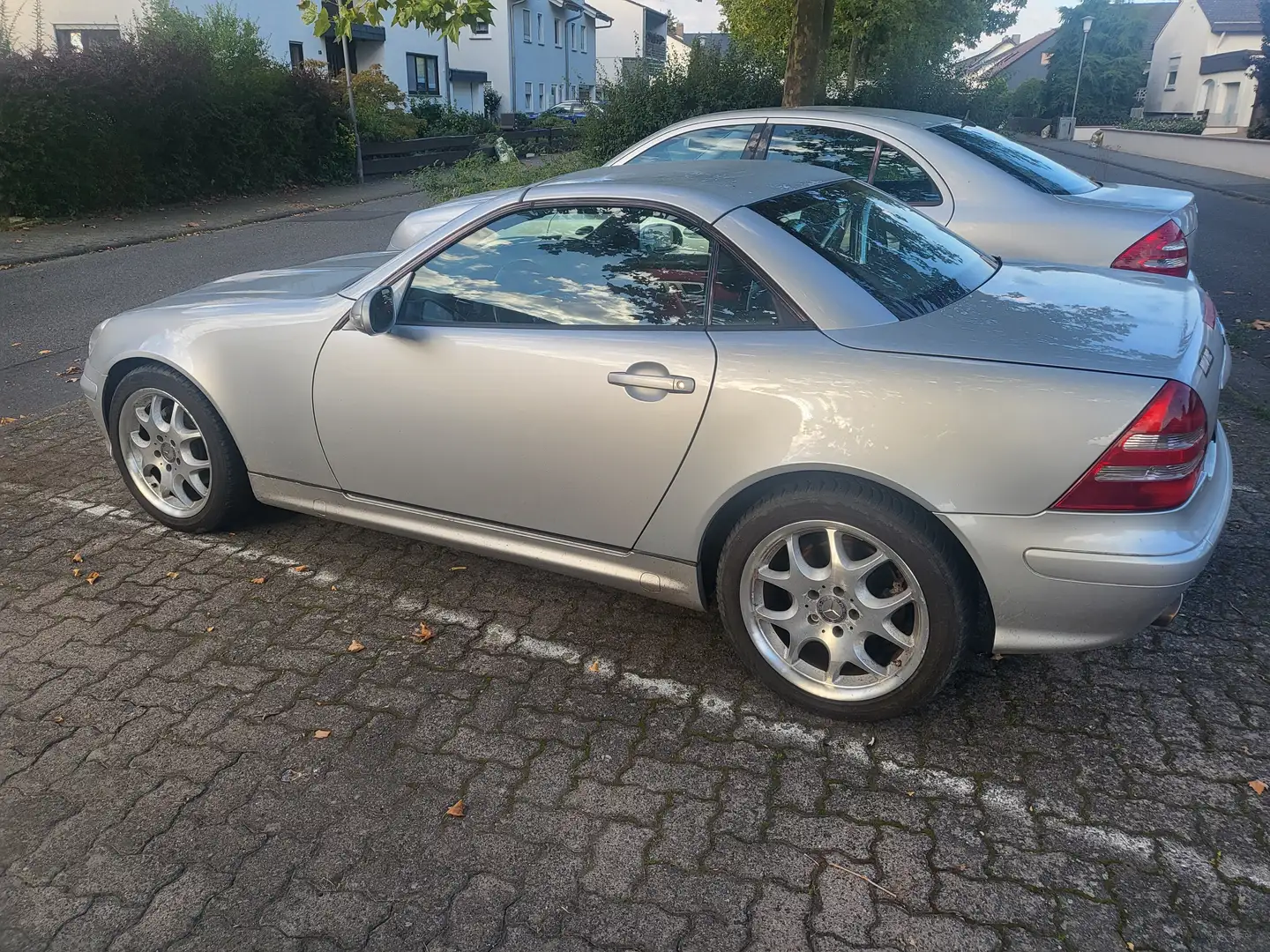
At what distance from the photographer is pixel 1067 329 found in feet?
9.75

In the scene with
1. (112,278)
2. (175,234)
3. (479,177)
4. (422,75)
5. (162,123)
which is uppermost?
(422,75)

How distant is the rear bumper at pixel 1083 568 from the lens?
265 centimetres

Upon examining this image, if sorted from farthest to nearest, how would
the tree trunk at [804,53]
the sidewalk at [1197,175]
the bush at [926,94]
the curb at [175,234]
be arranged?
the sidewalk at [1197,175], the bush at [926,94], the curb at [175,234], the tree trunk at [804,53]

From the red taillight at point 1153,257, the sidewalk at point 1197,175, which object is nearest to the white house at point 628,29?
the sidewalk at point 1197,175

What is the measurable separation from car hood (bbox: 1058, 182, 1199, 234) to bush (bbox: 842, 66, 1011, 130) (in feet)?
33.5

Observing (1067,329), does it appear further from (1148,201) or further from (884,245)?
(1148,201)

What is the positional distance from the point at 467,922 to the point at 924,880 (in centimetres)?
112

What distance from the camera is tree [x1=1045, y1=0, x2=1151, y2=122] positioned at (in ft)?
192

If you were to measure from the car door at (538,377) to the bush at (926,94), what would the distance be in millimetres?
13560

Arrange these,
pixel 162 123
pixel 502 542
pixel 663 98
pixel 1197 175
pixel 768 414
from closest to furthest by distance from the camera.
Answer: pixel 768 414
pixel 502 542
pixel 663 98
pixel 162 123
pixel 1197 175

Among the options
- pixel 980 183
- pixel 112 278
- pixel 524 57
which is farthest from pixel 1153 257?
pixel 524 57

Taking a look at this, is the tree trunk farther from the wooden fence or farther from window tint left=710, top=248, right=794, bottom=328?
the wooden fence

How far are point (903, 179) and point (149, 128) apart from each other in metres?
14.5

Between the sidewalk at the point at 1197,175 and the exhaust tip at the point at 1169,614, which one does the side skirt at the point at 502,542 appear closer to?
the exhaust tip at the point at 1169,614
